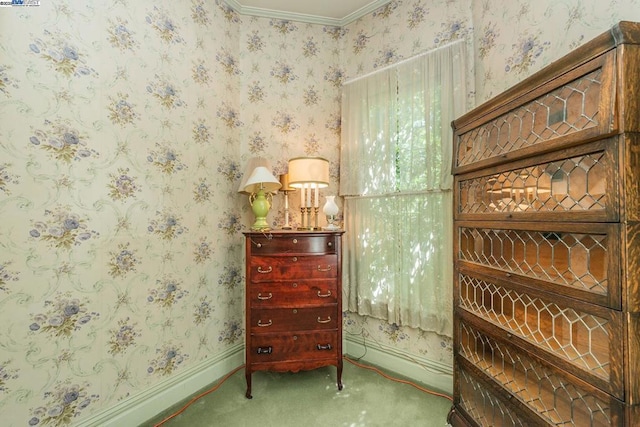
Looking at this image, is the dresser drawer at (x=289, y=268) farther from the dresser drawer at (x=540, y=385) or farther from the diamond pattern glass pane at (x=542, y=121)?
the diamond pattern glass pane at (x=542, y=121)

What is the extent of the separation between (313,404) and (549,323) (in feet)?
4.60

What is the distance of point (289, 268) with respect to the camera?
6.12 feet

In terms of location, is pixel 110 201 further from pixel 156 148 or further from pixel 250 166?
pixel 250 166

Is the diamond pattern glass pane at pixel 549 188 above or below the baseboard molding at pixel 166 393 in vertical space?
above

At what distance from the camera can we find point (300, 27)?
2438 mm

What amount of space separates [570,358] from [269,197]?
1.96m

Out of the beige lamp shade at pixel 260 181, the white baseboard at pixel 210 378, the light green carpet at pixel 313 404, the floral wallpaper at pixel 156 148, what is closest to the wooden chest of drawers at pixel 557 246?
the light green carpet at pixel 313 404

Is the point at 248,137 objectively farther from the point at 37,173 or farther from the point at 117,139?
the point at 37,173

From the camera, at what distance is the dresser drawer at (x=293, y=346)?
6.07 feet

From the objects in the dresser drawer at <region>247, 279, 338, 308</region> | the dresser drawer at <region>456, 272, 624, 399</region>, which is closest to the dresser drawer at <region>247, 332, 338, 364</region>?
the dresser drawer at <region>247, 279, 338, 308</region>

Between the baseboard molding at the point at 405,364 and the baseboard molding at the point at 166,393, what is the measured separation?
38.1 inches

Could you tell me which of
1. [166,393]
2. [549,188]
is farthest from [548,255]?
[166,393]

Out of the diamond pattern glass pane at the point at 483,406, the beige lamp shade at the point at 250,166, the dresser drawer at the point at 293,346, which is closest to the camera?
the diamond pattern glass pane at the point at 483,406

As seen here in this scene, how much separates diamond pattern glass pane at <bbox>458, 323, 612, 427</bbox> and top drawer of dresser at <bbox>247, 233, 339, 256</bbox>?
98 centimetres
